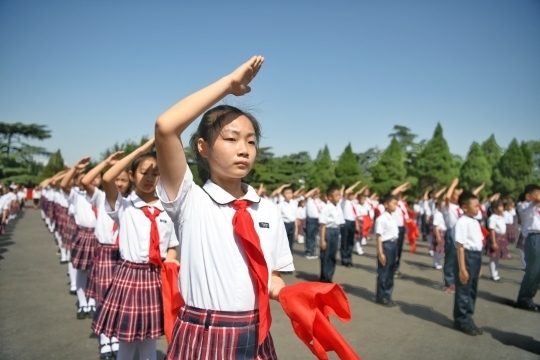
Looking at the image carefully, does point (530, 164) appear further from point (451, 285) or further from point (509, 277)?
point (451, 285)

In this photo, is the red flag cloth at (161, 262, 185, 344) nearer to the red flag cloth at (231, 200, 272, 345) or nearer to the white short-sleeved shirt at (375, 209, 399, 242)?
the red flag cloth at (231, 200, 272, 345)

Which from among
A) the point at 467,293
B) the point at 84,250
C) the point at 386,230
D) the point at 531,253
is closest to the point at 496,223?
the point at 531,253

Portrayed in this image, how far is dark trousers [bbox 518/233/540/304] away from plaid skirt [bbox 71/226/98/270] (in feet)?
23.0

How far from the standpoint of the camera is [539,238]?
7.09m

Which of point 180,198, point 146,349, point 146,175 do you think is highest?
point 146,175

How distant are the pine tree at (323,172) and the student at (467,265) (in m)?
32.6

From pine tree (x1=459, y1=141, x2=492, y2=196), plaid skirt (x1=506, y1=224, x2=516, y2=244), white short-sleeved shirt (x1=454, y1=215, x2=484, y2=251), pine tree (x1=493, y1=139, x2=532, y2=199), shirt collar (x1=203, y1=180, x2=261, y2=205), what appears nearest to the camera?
shirt collar (x1=203, y1=180, x2=261, y2=205)

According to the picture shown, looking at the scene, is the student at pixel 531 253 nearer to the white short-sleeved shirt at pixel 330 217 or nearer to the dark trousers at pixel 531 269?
the dark trousers at pixel 531 269

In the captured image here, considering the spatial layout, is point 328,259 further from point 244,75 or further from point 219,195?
point 244,75

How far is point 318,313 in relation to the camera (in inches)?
68.0

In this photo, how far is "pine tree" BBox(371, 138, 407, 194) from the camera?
35594 millimetres

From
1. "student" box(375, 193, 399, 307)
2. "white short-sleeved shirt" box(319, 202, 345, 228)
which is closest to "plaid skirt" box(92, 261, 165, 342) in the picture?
"student" box(375, 193, 399, 307)

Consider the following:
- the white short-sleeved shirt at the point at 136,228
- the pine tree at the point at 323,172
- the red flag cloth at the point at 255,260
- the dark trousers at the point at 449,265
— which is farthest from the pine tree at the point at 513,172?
the red flag cloth at the point at 255,260

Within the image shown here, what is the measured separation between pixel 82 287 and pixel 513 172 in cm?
3545
